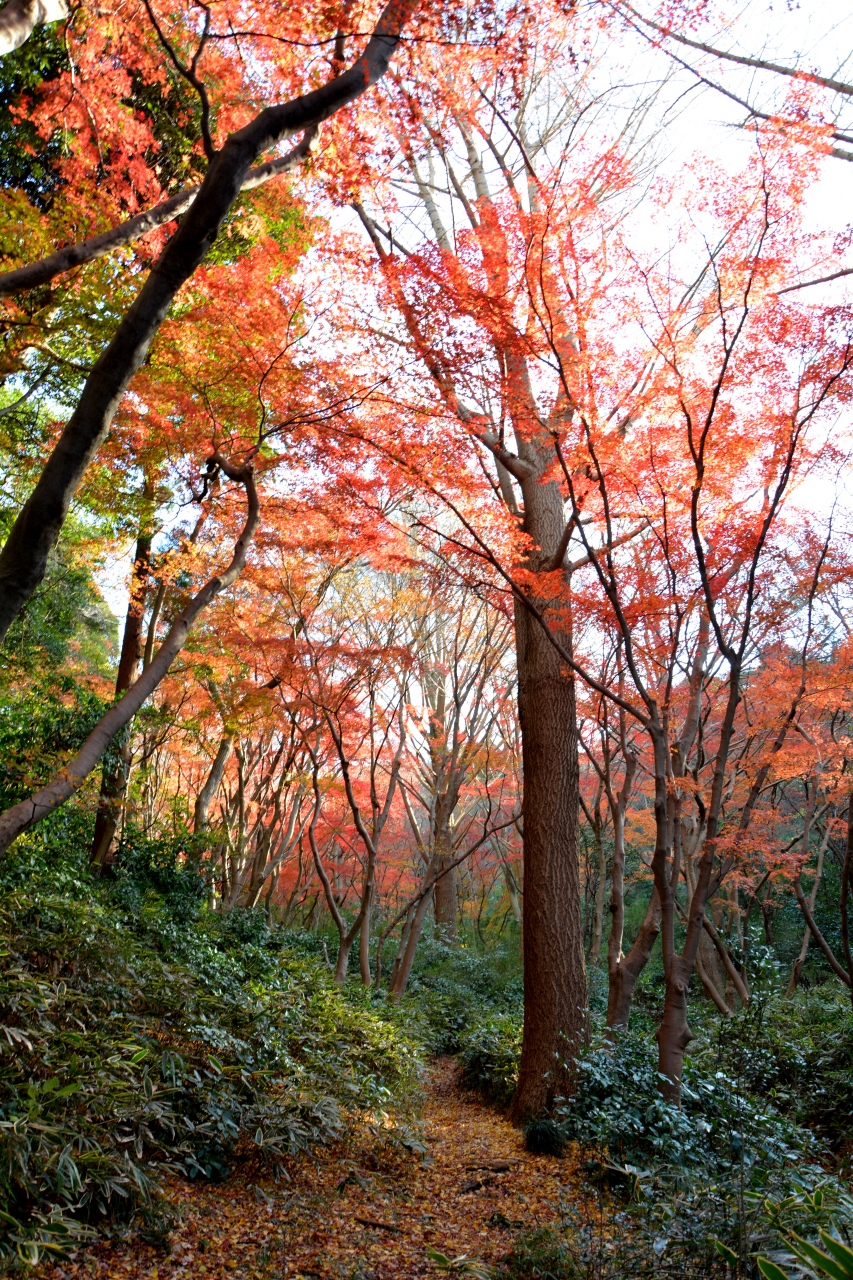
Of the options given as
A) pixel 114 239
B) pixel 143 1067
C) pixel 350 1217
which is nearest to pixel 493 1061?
pixel 350 1217

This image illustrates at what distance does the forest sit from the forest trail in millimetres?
30

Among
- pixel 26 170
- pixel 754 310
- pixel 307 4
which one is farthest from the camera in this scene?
pixel 26 170

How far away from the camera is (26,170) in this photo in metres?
8.82

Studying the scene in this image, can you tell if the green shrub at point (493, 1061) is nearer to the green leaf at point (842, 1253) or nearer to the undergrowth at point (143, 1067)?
the undergrowth at point (143, 1067)

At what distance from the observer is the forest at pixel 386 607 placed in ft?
11.1

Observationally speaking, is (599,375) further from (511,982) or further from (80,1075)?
(511,982)

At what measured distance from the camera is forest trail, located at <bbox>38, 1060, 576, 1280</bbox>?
10.6ft

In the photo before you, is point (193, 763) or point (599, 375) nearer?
point (599, 375)

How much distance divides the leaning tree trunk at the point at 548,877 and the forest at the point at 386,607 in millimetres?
39

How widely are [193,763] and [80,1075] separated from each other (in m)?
17.1

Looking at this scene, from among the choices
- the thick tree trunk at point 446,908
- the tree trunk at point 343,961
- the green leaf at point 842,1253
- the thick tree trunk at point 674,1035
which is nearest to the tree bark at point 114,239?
the green leaf at point 842,1253

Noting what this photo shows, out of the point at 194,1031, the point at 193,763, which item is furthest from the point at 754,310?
the point at 193,763

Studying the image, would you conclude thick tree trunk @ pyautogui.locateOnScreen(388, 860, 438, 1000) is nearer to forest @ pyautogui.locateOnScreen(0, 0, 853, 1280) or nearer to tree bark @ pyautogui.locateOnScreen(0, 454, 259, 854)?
forest @ pyautogui.locateOnScreen(0, 0, 853, 1280)

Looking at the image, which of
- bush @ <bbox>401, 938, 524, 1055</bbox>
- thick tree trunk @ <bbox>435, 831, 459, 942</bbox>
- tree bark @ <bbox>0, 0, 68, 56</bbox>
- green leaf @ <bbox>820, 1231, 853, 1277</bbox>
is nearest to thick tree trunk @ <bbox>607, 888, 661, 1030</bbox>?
bush @ <bbox>401, 938, 524, 1055</bbox>
